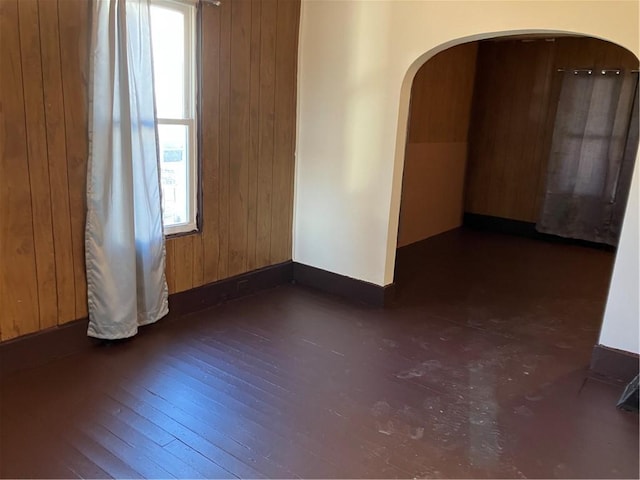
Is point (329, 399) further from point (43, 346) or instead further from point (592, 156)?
point (592, 156)

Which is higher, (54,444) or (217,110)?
(217,110)

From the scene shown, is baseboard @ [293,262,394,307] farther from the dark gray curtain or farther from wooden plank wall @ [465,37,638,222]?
wooden plank wall @ [465,37,638,222]

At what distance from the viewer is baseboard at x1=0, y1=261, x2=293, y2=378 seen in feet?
8.97

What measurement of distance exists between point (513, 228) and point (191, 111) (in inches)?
188

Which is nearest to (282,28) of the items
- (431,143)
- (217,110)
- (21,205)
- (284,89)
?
(284,89)

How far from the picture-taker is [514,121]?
6559 millimetres

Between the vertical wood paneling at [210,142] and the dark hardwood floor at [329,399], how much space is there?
0.43 meters

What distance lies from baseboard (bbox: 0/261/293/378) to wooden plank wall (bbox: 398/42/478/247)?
2330 millimetres

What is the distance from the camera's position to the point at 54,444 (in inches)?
86.8

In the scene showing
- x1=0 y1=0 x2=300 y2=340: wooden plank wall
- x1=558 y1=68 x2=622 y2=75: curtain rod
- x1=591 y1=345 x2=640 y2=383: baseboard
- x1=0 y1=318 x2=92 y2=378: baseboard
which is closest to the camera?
x1=0 y1=0 x2=300 y2=340: wooden plank wall

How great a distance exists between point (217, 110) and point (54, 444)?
87.7 inches

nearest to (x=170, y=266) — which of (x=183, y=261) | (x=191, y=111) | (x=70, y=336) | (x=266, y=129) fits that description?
(x=183, y=261)

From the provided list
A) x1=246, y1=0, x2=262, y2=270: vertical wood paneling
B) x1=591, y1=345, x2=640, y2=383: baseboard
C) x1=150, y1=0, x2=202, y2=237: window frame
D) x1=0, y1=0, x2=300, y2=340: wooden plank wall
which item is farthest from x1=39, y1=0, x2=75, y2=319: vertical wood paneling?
x1=591, y1=345, x2=640, y2=383: baseboard

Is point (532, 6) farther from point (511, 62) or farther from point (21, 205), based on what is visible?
point (511, 62)
